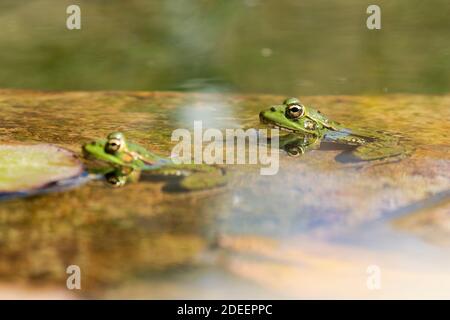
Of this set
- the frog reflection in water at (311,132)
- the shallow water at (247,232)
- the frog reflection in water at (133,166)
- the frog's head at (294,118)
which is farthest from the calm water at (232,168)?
the frog's head at (294,118)

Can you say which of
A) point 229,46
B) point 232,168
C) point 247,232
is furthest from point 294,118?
point 229,46

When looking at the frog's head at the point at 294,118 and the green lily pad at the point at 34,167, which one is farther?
the frog's head at the point at 294,118

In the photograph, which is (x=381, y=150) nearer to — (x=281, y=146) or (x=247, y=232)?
(x=281, y=146)

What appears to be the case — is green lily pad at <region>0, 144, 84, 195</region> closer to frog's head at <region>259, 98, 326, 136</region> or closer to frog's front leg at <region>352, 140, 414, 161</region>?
frog's head at <region>259, 98, 326, 136</region>

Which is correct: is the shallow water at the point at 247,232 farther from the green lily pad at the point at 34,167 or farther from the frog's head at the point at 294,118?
the frog's head at the point at 294,118

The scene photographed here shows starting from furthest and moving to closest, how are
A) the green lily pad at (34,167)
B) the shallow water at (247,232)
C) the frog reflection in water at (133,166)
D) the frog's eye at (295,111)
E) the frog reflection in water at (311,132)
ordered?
the frog's eye at (295,111)
the frog reflection in water at (311,132)
the frog reflection in water at (133,166)
the green lily pad at (34,167)
the shallow water at (247,232)

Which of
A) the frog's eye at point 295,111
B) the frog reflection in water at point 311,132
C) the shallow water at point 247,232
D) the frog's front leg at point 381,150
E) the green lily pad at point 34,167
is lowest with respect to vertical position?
the shallow water at point 247,232

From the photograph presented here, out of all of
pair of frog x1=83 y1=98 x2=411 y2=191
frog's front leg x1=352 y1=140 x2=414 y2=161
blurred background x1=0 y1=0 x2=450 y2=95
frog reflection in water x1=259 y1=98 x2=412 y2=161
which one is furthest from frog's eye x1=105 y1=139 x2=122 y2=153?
blurred background x1=0 y1=0 x2=450 y2=95
